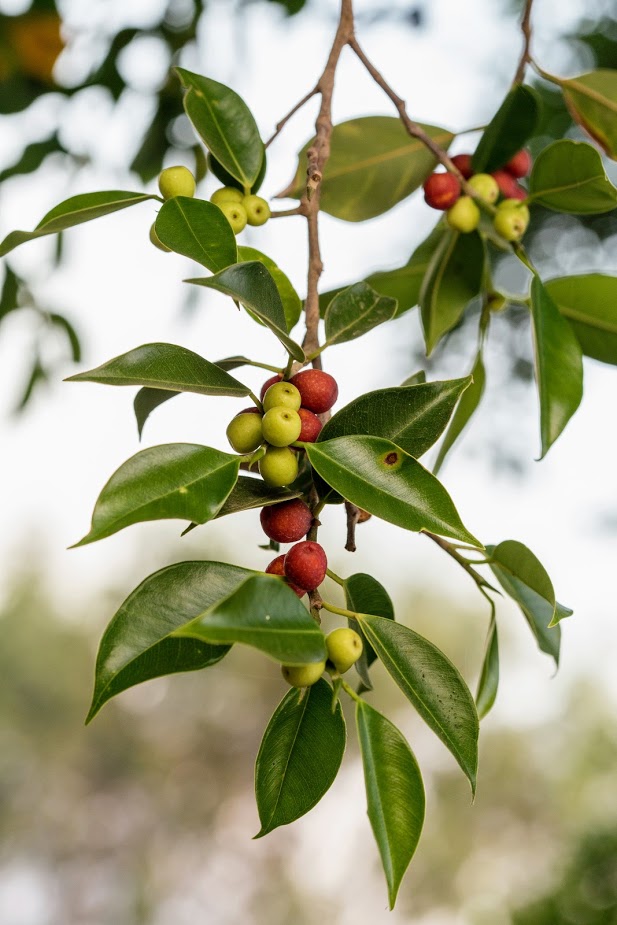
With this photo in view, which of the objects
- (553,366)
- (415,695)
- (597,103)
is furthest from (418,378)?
(597,103)

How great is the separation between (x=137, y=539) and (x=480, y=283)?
5.04m

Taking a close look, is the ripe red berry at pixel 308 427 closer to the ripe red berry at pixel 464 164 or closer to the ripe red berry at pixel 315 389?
the ripe red berry at pixel 315 389

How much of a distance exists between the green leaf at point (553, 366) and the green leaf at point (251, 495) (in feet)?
0.41

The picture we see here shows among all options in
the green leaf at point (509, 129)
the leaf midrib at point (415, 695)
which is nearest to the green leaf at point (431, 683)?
the leaf midrib at point (415, 695)

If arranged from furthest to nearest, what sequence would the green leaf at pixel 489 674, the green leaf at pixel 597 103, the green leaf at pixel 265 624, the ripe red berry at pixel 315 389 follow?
the green leaf at pixel 597 103
the green leaf at pixel 489 674
the ripe red berry at pixel 315 389
the green leaf at pixel 265 624

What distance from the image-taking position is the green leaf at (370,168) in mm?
596

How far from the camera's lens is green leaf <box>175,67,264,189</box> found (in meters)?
0.41

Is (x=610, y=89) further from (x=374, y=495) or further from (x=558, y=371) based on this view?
(x=374, y=495)

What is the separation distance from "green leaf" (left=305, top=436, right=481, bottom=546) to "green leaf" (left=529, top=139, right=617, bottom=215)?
0.82ft

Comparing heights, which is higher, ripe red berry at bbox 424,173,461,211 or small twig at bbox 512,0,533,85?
small twig at bbox 512,0,533,85

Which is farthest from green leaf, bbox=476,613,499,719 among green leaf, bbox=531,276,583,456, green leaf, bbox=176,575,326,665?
green leaf, bbox=176,575,326,665

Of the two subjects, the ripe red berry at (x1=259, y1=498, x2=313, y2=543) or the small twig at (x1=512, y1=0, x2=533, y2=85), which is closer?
the ripe red berry at (x1=259, y1=498, x2=313, y2=543)

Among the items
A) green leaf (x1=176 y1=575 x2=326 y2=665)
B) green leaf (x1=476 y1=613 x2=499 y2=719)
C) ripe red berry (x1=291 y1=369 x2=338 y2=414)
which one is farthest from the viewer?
green leaf (x1=476 y1=613 x2=499 y2=719)

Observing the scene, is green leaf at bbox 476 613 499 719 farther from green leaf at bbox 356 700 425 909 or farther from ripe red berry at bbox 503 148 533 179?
ripe red berry at bbox 503 148 533 179
